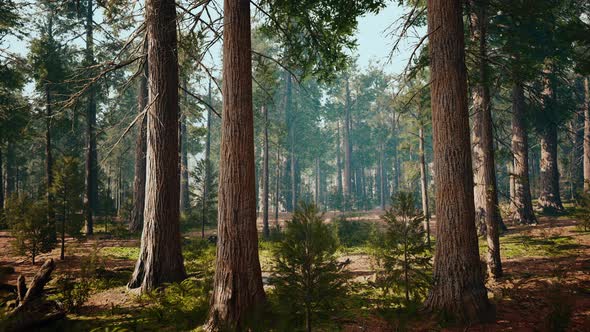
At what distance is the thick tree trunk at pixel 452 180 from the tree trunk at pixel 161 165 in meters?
5.47

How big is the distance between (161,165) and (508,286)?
334 inches

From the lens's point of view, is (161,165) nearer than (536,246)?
Yes

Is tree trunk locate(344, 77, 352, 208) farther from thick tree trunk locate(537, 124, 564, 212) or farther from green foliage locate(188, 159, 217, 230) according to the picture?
thick tree trunk locate(537, 124, 564, 212)

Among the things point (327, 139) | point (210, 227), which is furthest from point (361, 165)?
point (210, 227)

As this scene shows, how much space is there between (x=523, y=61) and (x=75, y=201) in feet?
47.4

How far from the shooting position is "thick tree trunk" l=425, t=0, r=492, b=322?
5.58 meters

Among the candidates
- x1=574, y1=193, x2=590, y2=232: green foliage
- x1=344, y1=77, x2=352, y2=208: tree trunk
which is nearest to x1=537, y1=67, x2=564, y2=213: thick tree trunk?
x1=574, y1=193, x2=590, y2=232: green foliage

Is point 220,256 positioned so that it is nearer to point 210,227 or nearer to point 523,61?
point 523,61

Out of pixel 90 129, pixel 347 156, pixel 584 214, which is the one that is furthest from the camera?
pixel 347 156

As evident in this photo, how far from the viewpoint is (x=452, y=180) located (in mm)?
5793

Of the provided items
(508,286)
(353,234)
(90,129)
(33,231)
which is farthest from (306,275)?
(90,129)

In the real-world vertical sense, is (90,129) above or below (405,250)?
above

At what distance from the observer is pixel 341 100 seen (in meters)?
52.2

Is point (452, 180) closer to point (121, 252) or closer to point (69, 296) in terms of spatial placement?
point (69, 296)
